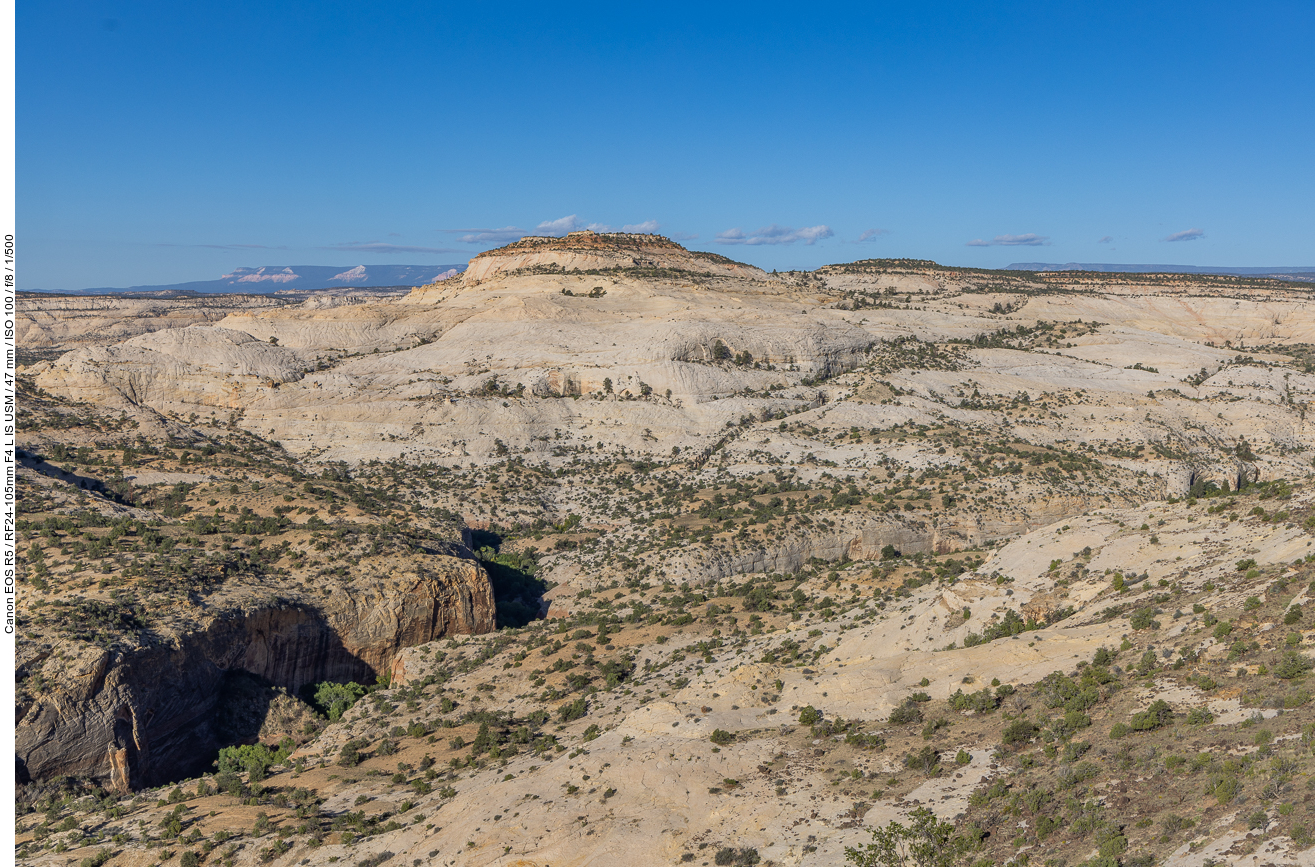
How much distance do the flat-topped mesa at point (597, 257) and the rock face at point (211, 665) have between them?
6329 cm

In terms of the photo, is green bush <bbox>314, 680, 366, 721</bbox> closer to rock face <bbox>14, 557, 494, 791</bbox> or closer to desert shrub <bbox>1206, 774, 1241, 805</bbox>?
rock face <bbox>14, 557, 494, 791</bbox>

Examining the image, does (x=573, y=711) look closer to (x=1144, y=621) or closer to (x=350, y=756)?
(x=350, y=756)

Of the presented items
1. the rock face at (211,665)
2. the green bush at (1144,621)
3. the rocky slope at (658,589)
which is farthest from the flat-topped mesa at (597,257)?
the green bush at (1144,621)

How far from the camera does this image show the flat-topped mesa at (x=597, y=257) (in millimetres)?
99025

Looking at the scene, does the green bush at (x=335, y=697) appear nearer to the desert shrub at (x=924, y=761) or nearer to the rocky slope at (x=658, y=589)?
the rocky slope at (x=658, y=589)

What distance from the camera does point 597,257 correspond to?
9925 centimetres

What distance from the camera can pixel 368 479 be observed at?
184ft

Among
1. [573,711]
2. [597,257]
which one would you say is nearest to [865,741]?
[573,711]

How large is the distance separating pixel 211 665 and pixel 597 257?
74.7m

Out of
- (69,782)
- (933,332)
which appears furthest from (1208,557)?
(933,332)

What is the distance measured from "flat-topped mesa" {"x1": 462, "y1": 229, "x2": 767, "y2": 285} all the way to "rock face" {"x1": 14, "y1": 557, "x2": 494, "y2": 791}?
208ft

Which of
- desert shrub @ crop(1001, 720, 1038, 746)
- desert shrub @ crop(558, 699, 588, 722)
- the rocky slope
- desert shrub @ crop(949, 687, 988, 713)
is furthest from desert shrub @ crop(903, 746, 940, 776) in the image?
desert shrub @ crop(558, 699, 588, 722)

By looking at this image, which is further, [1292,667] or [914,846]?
[1292,667]

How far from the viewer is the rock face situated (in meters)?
25.7
